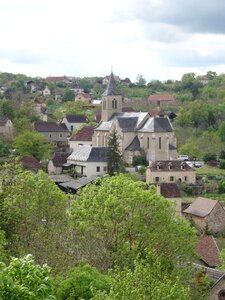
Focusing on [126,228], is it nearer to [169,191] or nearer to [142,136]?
[169,191]

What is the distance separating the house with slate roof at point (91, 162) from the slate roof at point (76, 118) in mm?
26409

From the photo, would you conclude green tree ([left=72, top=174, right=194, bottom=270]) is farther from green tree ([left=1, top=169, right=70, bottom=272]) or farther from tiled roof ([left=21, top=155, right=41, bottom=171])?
tiled roof ([left=21, top=155, right=41, bottom=171])

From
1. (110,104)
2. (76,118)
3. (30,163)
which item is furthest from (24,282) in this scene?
(76,118)

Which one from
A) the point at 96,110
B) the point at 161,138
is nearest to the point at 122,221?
the point at 161,138

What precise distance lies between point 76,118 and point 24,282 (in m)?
86.7

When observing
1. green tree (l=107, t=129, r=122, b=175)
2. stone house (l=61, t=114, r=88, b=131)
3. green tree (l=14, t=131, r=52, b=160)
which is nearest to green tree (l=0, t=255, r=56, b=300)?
green tree (l=107, t=129, r=122, b=175)

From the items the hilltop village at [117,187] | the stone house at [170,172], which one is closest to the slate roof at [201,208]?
the hilltop village at [117,187]

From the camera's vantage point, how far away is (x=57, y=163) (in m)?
71.3

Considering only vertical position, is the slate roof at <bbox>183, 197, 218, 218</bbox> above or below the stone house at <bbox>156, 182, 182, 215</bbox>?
below

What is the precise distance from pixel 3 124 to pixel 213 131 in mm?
28027

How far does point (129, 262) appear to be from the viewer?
26.1m

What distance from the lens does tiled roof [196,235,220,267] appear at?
37.1 metres

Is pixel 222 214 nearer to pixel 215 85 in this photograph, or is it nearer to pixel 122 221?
pixel 122 221

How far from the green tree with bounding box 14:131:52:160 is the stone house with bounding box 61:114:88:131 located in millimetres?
21652
